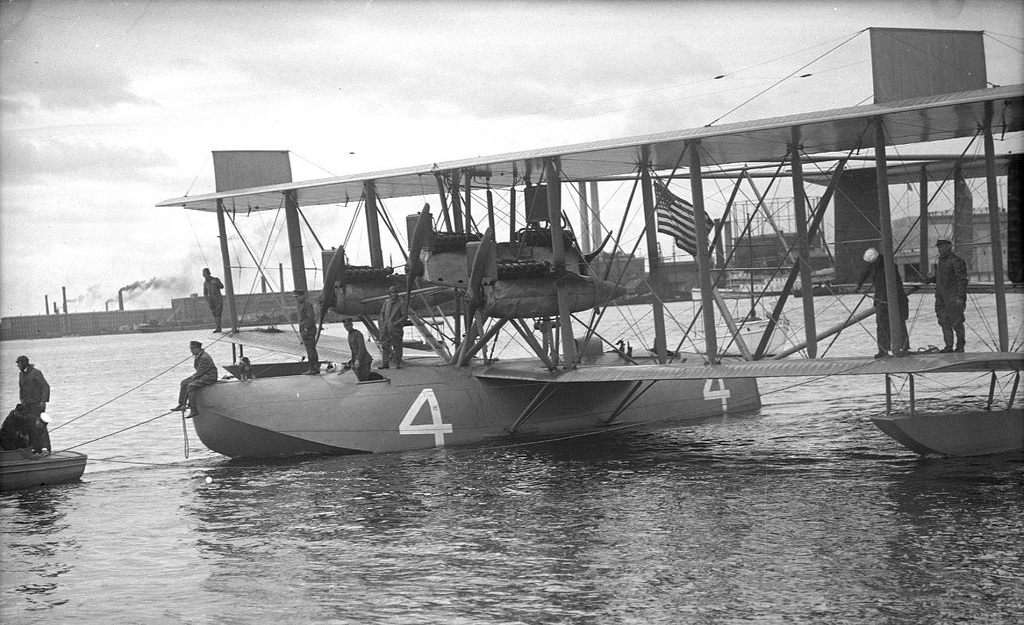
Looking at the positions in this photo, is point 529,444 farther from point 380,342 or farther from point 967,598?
point 967,598

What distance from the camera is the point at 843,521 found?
40.5 ft

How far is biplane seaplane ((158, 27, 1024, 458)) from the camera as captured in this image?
1549 cm

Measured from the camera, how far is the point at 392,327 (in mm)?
20172

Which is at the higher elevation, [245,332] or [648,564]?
[245,332]

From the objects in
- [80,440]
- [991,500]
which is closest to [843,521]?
[991,500]

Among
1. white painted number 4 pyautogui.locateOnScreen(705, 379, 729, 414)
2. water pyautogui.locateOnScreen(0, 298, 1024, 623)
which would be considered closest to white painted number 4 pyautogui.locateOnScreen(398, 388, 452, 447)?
water pyautogui.locateOnScreen(0, 298, 1024, 623)

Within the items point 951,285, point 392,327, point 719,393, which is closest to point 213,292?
point 392,327

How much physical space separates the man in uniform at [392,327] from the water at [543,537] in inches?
90.3

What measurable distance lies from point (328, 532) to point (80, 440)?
684 inches

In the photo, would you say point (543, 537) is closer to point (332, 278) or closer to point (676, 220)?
point (676, 220)

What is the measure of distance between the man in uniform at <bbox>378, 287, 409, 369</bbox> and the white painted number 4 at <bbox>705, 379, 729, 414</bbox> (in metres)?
8.10

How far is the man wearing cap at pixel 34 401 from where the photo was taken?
17.2 metres

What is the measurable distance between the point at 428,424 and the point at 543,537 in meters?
7.57

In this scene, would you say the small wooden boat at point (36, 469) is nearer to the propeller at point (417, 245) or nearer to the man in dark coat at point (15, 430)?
the man in dark coat at point (15, 430)
